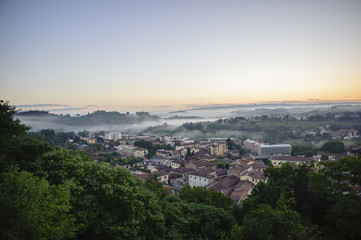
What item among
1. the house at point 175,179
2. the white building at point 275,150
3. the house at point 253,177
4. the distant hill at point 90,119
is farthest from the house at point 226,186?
the distant hill at point 90,119

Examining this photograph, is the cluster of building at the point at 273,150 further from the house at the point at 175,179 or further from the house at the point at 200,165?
the house at the point at 175,179

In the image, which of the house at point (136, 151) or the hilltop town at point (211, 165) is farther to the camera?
the house at point (136, 151)

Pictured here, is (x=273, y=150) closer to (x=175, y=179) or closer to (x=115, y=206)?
(x=175, y=179)

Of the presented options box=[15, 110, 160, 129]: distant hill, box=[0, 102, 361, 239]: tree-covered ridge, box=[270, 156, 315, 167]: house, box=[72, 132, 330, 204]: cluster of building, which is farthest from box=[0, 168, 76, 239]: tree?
box=[15, 110, 160, 129]: distant hill

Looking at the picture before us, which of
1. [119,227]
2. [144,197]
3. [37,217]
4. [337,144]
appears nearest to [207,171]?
[144,197]

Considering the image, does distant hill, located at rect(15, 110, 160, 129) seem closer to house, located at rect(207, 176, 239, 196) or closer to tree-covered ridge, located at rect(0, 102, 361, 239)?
house, located at rect(207, 176, 239, 196)

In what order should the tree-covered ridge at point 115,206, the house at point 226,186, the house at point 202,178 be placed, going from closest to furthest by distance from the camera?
the tree-covered ridge at point 115,206, the house at point 226,186, the house at point 202,178

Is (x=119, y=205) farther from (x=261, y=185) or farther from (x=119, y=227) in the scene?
(x=261, y=185)
